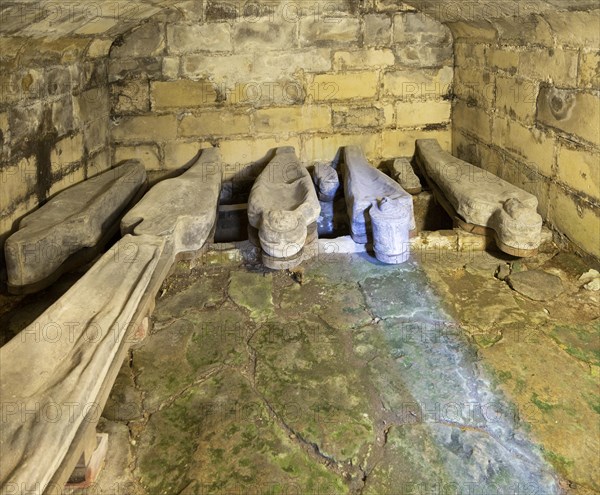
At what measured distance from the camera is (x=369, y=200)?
10.5 feet

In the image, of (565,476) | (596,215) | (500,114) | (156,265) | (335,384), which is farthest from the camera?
(500,114)

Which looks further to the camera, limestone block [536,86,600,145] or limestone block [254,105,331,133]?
limestone block [254,105,331,133]

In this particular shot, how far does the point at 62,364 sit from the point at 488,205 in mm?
2422

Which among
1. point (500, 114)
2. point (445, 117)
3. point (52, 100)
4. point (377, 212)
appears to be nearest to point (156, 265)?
point (377, 212)

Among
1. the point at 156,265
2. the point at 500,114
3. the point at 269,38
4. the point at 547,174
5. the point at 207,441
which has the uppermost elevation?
the point at 269,38

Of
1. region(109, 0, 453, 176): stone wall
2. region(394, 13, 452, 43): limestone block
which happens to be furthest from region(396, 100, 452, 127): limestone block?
region(394, 13, 452, 43): limestone block

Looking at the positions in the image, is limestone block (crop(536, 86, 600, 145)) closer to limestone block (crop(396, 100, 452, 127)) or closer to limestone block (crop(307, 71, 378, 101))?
limestone block (crop(396, 100, 452, 127))

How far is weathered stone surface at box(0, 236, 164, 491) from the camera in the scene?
1.48 meters

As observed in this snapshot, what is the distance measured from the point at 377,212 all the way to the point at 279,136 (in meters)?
1.85

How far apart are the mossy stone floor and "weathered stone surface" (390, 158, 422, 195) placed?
1066 mm

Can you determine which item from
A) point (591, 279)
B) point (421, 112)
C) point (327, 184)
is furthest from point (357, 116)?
point (591, 279)

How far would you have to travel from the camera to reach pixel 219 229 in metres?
3.93

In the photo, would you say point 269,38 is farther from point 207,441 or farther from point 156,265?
point 207,441

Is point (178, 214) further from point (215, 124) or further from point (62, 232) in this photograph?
point (215, 124)
